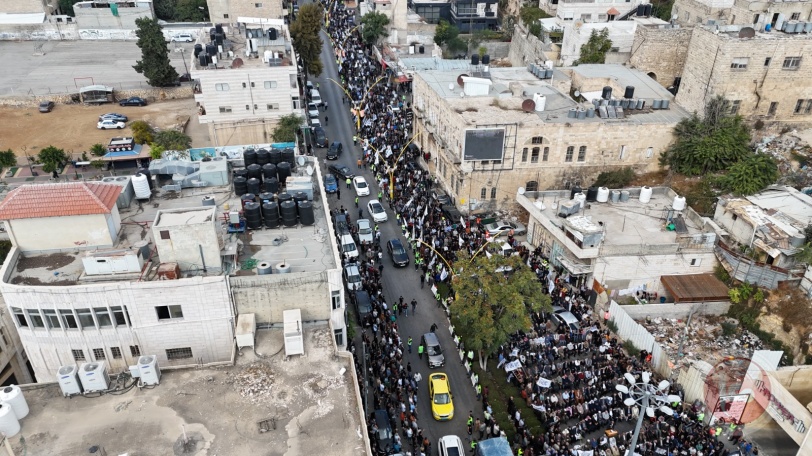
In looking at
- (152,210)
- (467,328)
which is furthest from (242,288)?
(467,328)

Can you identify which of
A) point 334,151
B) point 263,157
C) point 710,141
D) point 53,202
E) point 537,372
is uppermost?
point 53,202

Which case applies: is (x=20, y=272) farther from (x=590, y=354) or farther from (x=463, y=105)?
(x=463, y=105)

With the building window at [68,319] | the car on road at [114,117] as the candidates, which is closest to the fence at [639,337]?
the building window at [68,319]

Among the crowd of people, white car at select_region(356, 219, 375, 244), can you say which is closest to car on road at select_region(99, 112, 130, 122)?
the crowd of people

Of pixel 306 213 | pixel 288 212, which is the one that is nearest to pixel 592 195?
pixel 306 213

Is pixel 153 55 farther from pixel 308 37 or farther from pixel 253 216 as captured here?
pixel 253 216
